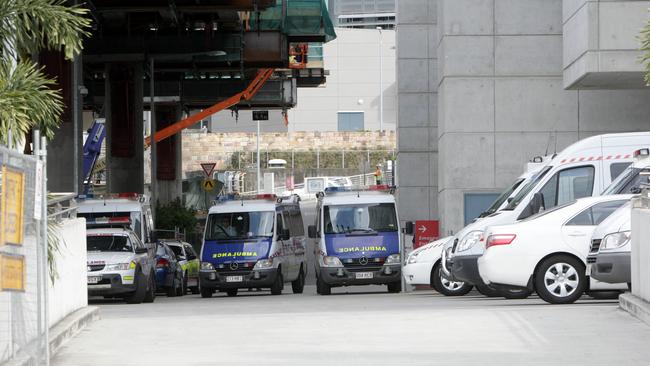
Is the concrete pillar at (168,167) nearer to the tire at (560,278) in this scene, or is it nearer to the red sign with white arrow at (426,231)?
the red sign with white arrow at (426,231)

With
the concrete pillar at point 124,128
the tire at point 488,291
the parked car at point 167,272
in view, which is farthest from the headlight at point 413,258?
the concrete pillar at point 124,128

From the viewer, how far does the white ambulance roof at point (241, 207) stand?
3391cm

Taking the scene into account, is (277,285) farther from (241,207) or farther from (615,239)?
(615,239)

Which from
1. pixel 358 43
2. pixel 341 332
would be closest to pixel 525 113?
pixel 341 332

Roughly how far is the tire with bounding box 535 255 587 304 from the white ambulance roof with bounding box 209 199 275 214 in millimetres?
14681

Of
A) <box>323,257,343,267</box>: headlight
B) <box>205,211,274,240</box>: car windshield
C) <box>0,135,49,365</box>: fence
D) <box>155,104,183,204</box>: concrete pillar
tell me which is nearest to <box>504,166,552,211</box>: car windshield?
<box>323,257,343,267</box>: headlight

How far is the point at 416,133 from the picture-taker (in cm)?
4784

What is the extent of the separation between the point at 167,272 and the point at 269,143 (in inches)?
2850

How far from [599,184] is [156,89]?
41.5 meters

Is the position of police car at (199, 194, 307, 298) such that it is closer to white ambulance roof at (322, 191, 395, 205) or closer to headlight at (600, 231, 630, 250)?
white ambulance roof at (322, 191, 395, 205)

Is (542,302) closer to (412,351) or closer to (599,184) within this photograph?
(599,184)

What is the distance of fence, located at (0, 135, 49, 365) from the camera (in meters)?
10.7

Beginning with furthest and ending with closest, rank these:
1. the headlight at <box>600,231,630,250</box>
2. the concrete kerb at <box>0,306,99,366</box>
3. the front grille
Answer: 1. the front grille
2. the headlight at <box>600,231,630,250</box>
3. the concrete kerb at <box>0,306,99,366</box>

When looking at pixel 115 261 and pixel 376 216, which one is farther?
pixel 376 216
